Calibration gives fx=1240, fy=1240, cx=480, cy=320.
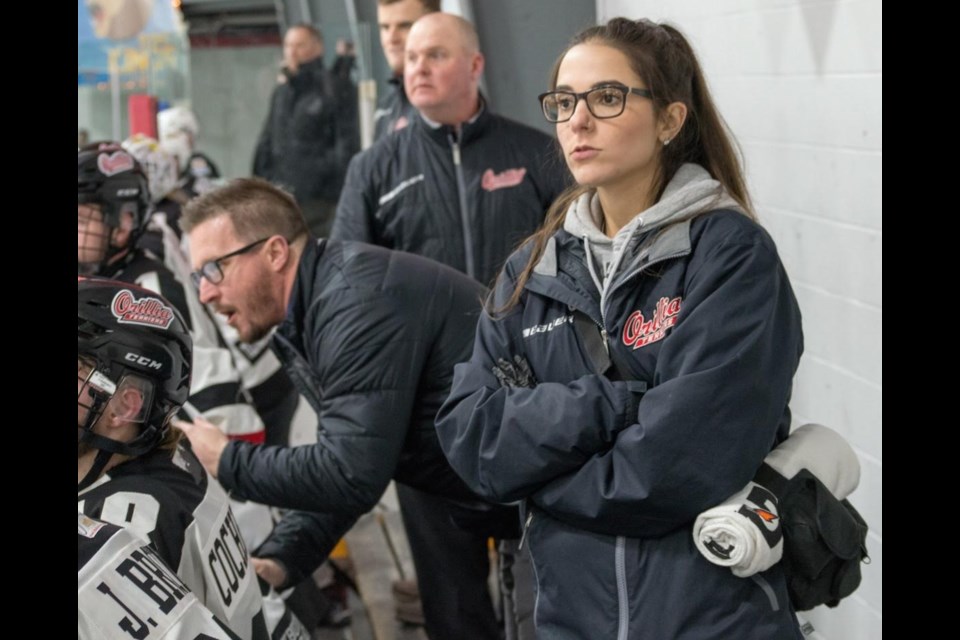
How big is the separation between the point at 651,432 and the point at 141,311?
1.17 m

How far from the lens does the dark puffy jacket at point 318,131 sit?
8953mm

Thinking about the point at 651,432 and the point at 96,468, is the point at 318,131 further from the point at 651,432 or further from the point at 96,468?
the point at 651,432

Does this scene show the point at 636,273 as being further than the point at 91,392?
No

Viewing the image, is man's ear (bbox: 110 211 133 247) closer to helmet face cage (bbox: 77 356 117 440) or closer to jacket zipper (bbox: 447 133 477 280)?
jacket zipper (bbox: 447 133 477 280)

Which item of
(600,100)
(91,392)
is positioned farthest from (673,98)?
(91,392)

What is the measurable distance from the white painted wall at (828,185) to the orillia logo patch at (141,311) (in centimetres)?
182

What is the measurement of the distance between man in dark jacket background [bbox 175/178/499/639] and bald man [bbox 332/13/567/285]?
3.12 ft

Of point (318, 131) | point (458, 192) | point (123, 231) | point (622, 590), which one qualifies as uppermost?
point (318, 131)

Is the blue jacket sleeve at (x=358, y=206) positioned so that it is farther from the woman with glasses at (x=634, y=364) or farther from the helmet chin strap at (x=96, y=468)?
the helmet chin strap at (x=96, y=468)

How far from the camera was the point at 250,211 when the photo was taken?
371 centimetres

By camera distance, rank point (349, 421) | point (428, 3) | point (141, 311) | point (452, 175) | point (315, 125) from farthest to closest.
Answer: point (315, 125) → point (428, 3) → point (452, 175) → point (349, 421) → point (141, 311)

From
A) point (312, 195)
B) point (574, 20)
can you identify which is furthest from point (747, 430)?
point (312, 195)

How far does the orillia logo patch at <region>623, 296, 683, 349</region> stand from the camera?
8.01ft
